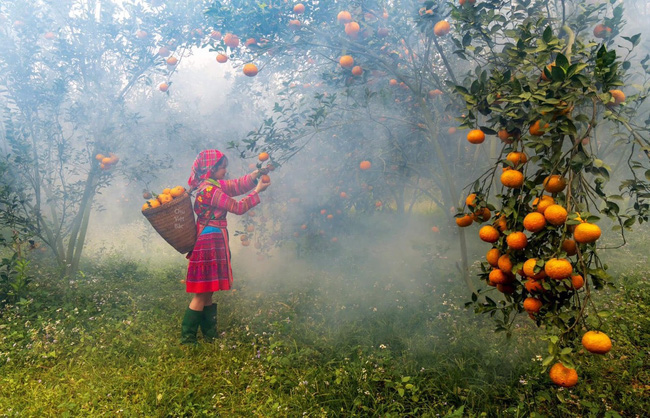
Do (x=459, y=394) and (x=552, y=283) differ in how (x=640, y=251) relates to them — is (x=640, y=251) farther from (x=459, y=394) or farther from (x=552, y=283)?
(x=552, y=283)

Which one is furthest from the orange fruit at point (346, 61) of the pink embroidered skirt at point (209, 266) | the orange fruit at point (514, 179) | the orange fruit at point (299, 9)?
the orange fruit at point (514, 179)

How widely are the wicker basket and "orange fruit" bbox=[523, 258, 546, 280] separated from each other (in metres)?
2.84

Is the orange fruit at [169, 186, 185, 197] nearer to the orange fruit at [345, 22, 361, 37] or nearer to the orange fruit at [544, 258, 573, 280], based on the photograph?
the orange fruit at [345, 22, 361, 37]

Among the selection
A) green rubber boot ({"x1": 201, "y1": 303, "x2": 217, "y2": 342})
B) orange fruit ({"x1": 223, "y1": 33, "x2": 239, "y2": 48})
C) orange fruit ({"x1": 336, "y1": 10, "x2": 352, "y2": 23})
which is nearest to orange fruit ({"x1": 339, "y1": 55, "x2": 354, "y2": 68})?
orange fruit ({"x1": 336, "y1": 10, "x2": 352, "y2": 23})

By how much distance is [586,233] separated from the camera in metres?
1.12

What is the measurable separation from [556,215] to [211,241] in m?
3.01

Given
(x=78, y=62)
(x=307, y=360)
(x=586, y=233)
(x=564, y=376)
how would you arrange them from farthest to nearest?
(x=78, y=62), (x=307, y=360), (x=564, y=376), (x=586, y=233)

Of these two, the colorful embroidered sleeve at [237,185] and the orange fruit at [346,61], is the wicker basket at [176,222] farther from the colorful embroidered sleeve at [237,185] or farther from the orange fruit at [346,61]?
the orange fruit at [346,61]

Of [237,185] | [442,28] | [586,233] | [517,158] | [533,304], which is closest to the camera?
[586,233]

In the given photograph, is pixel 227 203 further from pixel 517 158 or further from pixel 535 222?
pixel 535 222

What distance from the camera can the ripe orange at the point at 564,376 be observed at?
3.94 ft

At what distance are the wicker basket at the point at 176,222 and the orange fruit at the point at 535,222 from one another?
2.83 m

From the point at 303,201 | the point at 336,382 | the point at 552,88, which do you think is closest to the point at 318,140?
the point at 303,201

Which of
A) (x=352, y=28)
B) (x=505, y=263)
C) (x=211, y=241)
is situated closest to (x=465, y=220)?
(x=505, y=263)
